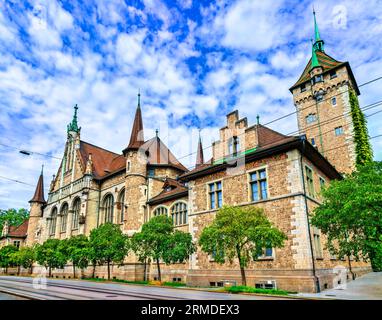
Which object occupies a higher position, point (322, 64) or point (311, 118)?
point (322, 64)

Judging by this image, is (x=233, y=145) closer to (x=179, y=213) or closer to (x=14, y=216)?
(x=179, y=213)

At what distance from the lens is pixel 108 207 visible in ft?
124

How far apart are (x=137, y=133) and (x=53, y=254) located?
16.7 metres

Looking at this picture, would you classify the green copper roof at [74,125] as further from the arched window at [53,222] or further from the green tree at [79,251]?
the green tree at [79,251]

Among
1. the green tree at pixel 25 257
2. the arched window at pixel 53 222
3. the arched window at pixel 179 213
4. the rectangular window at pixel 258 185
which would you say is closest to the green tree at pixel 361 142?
the rectangular window at pixel 258 185

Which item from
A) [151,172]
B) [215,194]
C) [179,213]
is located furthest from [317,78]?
[215,194]

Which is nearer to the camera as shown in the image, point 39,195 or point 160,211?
point 160,211

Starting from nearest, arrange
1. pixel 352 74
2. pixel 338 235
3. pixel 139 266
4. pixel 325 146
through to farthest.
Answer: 1. pixel 338 235
2. pixel 139 266
3. pixel 325 146
4. pixel 352 74

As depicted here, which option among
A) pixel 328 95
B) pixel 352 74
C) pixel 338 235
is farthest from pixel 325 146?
pixel 338 235

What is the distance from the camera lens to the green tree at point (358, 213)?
13781 millimetres
